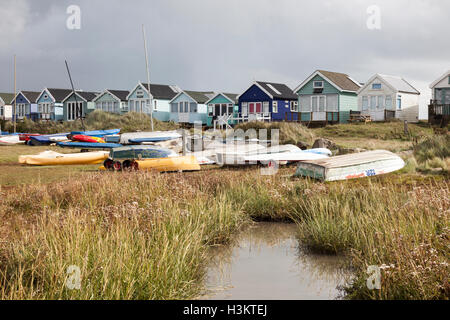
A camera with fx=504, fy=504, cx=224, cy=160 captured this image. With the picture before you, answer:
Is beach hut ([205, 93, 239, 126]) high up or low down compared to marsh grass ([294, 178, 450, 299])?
up

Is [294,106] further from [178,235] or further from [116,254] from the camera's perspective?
[116,254]

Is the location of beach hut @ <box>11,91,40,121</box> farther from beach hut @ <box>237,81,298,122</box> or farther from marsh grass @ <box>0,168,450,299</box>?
marsh grass @ <box>0,168,450,299</box>

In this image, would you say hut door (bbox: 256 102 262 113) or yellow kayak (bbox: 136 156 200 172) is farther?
hut door (bbox: 256 102 262 113)

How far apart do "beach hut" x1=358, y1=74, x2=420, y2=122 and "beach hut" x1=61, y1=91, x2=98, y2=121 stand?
3610 cm

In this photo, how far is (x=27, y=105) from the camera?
76.6 metres

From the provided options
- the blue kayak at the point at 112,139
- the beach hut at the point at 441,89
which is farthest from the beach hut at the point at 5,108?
the beach hut at the point at 441,89

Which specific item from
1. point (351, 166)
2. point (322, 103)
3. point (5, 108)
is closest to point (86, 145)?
point (351, 166)

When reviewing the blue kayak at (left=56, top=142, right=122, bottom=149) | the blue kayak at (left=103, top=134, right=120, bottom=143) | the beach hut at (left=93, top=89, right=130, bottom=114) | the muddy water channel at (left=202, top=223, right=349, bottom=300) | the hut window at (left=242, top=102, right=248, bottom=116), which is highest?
the beach hut at (left=93, top=89, right=130, bottom=114)

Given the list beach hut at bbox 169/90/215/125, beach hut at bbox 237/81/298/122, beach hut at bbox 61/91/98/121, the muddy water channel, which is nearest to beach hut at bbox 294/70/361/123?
beach hut at bbox 237/81/298/122

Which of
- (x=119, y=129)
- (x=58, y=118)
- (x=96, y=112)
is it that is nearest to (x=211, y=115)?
(x=96, y=112)

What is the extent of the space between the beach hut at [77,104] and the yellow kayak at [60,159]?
4486 centimetres

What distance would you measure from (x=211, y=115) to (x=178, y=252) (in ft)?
175

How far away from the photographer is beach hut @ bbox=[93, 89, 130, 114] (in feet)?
212

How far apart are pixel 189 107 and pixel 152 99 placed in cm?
465
